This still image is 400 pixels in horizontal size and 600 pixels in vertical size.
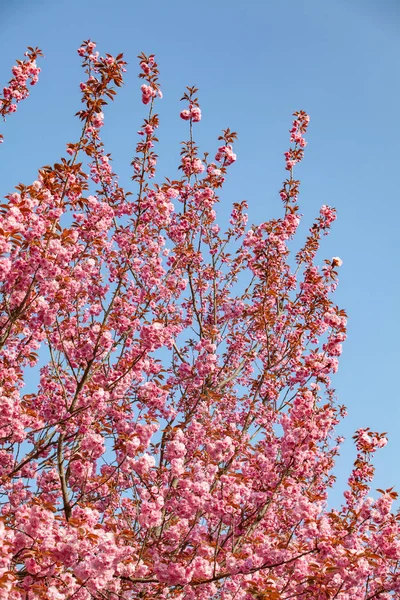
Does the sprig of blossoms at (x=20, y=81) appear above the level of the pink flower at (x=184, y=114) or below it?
below

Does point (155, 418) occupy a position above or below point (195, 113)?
below

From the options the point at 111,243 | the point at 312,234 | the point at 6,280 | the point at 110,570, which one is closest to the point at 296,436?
the point at 110,570

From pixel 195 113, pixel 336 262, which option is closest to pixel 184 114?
pixel 195 113

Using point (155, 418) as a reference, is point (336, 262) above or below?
above

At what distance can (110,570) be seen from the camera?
179 inches

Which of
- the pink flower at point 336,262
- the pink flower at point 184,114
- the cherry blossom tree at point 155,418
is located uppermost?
the pink flower at point 184,114

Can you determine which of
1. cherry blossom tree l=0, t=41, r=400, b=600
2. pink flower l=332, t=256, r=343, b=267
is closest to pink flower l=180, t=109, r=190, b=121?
cherry blossom tree l=0, t=41, r=400, b=600

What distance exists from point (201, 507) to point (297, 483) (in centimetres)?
170

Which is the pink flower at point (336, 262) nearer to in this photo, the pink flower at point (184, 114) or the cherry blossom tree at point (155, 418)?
the cherry blossom tree at point (155, 418)

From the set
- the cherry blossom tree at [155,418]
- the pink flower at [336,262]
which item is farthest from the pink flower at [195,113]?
the pink flower at [336,262]

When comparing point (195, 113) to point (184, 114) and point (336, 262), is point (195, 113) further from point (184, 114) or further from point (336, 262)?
point (336, 262)

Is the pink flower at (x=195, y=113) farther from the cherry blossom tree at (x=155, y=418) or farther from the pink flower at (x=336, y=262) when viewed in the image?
the pink flower at (x=336, y=262)

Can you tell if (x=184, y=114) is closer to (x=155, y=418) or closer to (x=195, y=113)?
(x=195, y=113)

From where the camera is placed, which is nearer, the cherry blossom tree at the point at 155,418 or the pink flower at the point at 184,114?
the cherry blossom tree at the point at 155,418
